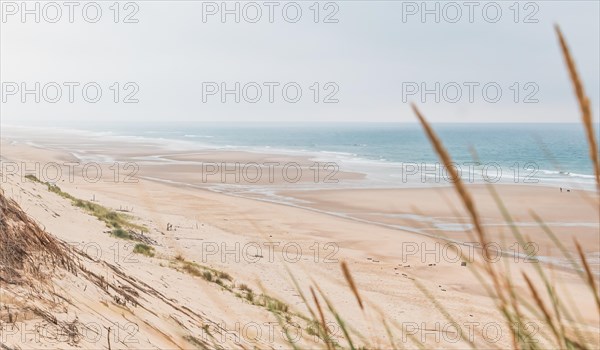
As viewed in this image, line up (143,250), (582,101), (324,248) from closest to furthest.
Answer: (582,101)
(143,250)
(324,248)

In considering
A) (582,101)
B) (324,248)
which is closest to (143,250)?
(324,248)

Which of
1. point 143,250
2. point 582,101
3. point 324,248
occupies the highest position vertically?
point 582,101

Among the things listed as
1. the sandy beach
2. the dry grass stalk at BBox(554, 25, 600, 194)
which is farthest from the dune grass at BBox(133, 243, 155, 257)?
the dry grass stalk at BBox(554, 25, 600, 194)

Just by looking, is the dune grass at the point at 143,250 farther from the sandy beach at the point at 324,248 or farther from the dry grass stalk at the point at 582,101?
the dry grass stalk at the point at 582,101

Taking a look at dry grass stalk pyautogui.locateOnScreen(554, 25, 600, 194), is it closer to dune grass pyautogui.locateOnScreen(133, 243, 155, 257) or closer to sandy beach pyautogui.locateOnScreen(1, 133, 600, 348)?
sandy beach pyautogui.locateOnScreen(1, 133, 600, 348)

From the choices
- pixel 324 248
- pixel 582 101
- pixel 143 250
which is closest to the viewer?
pixel 582 101

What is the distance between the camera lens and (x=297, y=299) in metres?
11.8

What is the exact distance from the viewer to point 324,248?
65.6ft

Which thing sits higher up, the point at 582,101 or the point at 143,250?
the point at 582,101

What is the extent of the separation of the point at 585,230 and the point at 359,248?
1198 centimetres

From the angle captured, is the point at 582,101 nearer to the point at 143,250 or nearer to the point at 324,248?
the point at 143,250

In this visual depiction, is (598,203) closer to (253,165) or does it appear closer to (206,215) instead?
(206,215)

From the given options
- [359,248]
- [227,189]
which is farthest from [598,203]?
[227,189]

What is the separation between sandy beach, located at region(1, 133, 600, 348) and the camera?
7523 mm
